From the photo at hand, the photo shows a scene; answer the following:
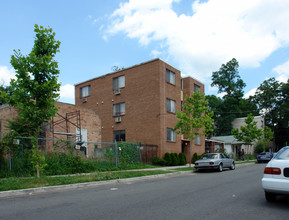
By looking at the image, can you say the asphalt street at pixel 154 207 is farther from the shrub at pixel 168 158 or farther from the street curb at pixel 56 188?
the shrub at pixel 168 158

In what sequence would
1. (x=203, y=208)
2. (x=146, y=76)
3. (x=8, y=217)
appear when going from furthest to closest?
(x=146, y=76) → (x=203, y=208) → (x=8, y=217)

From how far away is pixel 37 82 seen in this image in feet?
37.4

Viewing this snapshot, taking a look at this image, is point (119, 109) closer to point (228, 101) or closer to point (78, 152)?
point (78, 152)

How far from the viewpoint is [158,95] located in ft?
84.1

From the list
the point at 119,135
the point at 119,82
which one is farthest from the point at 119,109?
the point at 119,82

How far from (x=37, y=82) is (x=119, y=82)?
18147mm

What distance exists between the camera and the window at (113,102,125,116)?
28547 mm

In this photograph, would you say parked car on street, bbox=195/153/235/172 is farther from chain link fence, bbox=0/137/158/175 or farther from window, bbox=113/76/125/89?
window, bbox=113/76/125/89

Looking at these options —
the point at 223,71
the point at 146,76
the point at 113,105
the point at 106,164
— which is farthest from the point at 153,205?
the point at 223,71

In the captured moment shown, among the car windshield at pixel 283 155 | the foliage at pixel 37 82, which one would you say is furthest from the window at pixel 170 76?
the car windshield at pixel 283 155

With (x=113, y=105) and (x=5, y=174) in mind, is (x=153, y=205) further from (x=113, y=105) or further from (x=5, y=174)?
(x=113, y=105)

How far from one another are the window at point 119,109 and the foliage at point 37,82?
1635cm

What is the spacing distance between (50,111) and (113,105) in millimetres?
17556

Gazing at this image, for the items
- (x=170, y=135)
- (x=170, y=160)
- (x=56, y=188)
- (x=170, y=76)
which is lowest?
(x=170, y=160)
